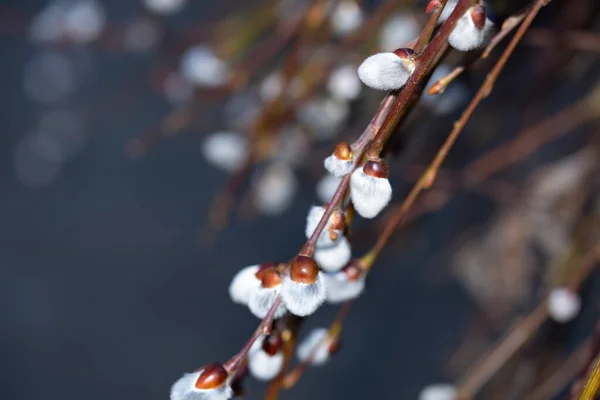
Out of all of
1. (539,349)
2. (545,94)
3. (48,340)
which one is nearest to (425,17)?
(545,94)

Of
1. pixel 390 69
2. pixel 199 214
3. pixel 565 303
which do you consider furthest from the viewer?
pixel 199 214

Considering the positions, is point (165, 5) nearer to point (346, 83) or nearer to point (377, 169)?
point (346, 83)

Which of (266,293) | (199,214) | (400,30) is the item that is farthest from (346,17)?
(199,214)

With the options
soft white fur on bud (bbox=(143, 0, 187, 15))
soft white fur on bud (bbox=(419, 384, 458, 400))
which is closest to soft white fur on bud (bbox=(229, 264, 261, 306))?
soft white fur on bud (bbox=(419, 384, 458, 400))

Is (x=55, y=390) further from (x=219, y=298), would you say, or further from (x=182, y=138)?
(x=182, y=138)

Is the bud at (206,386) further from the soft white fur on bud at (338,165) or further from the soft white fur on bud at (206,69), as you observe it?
the soft white fur on bud at (206,69)

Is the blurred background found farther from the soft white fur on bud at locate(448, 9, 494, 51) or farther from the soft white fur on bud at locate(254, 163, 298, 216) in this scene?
the soft white fur on bud at locate(448, 9, 494, 51)
